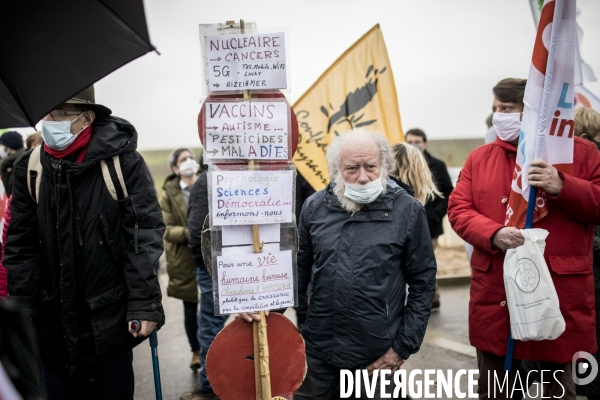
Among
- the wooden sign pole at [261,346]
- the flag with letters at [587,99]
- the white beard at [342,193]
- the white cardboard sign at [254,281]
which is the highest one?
the flag with letters at [587,99]

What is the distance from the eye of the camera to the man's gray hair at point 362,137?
2.79 m

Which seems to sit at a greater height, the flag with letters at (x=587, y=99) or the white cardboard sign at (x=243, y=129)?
the flag with letters at (x=587, y=99)

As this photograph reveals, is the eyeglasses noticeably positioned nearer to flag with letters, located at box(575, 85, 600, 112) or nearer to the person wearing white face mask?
the person wearing white face mask

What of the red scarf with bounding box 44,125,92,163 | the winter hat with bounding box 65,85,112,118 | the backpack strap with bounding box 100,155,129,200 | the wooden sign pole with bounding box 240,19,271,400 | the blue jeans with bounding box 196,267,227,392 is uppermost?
the winter hat with bounding box 65,85,112,118

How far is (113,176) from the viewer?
2730mm

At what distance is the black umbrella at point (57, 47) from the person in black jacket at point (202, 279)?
1.89 m

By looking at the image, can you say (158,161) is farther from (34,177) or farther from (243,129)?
(243,129)

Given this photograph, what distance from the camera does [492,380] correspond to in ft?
10.1

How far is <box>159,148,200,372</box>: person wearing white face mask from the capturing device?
4918 mm

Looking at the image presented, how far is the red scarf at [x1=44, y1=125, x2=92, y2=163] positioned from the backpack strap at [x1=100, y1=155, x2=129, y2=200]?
14 cm

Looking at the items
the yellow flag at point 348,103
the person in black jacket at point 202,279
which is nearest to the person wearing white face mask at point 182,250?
the person in black jacket at point 202,279

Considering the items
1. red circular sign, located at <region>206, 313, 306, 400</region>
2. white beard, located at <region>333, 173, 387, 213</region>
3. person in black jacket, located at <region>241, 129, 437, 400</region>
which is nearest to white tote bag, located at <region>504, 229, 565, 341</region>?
person in black jacket, located at <region>241, 129, 437, 400</region>

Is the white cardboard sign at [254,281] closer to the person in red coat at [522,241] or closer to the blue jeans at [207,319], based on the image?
the person in red coat at [522,241]

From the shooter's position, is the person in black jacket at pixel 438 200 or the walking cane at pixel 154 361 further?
the person in black jacket at pixel 438 200
